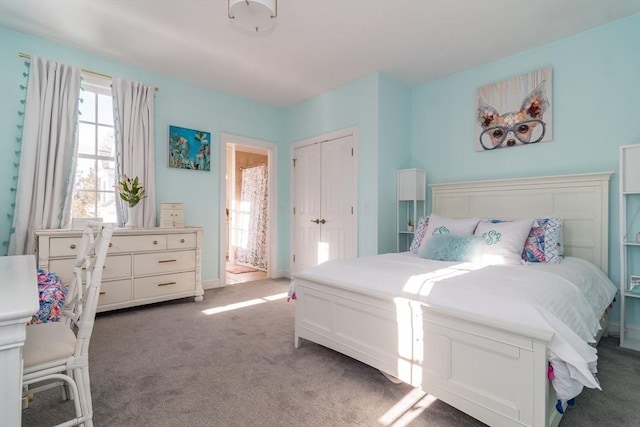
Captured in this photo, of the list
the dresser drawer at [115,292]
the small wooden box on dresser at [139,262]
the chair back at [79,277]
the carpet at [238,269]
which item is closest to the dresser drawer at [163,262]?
the small wooden box on dresser at [139,262]

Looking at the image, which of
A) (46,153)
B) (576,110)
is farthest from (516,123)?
(46,153)

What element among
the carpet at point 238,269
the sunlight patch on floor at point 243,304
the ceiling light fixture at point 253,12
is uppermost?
the ceiling light fixture at point 253,12

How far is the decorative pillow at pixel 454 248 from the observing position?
2.51 m

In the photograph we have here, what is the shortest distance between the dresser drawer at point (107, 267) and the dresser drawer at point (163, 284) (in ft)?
0.58

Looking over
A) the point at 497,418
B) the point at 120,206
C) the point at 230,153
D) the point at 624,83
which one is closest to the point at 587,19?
the point at 624,83

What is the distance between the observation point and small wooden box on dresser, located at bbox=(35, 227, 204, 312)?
114 inches

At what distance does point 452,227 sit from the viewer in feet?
9.62

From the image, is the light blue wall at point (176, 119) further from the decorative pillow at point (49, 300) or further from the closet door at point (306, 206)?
the decorative pillow at point (49, 300)

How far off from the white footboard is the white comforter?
7 cm

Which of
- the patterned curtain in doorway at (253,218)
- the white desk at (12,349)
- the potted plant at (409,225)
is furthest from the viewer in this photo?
the patterned curtain in doorway at (253,218)

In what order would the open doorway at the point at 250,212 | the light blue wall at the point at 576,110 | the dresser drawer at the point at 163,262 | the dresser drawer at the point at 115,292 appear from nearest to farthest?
the light blue wall at the point at 576,110 → the dresser drawer at the point at 115,292 → the dresser drawer at the point at 163,262 → the open doorway at the point at 250,212

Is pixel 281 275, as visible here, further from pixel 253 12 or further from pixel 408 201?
pixel 253 12

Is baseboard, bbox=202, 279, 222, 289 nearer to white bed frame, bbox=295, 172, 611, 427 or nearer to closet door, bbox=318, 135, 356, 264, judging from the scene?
closet door, bbox=318, 135, 356, 264

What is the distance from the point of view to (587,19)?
2.76 metres
